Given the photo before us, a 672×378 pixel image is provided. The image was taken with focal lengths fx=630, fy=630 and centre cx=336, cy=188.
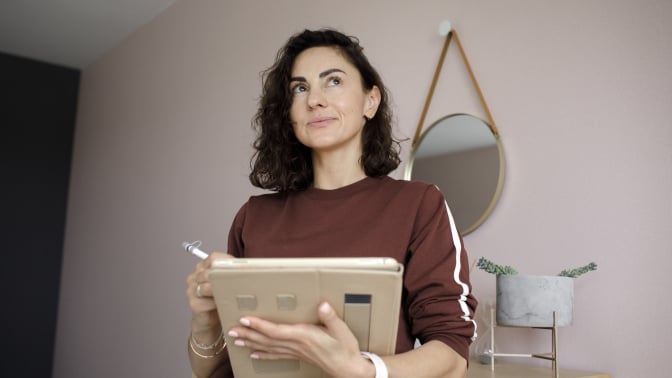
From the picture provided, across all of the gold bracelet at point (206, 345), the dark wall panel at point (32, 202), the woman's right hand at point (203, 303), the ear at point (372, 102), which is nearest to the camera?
the woman's right hand at point (203, 303)

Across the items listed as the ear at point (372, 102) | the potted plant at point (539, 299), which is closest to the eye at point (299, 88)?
the ear at point (372, 102)

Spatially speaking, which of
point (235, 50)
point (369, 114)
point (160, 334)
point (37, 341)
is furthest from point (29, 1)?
point (369, 114)

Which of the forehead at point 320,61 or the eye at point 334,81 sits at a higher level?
the forehead at point 320,61

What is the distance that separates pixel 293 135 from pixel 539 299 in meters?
0.75

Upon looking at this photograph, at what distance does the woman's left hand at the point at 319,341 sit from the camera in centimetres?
83

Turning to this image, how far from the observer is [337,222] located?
3.80ft

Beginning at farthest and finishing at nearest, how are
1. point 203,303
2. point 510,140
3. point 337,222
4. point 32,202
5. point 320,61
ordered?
point 32,202, point 510,140, point 320,61, point 337,222, point 203,303

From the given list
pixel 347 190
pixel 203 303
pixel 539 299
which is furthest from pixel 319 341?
pixel 539 299

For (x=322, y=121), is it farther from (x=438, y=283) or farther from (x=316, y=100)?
(x=438, y=283)

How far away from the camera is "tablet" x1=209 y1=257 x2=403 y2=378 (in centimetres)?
80

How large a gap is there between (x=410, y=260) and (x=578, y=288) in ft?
2.78

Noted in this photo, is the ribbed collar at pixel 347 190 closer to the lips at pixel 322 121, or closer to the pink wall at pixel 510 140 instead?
the lips at pixel 322 121

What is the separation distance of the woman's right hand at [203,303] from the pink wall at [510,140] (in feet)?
3.49

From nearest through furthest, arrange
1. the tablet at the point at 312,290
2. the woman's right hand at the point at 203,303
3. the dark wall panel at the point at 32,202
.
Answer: the tablet at the point at 312,290
the woman's right hand at the point at 203,303
the dark wall panel at the point at 32,202
